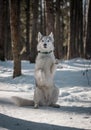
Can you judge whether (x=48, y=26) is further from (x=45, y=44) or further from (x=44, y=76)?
(x=44, y=76)

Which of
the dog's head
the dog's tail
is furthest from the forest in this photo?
the dog's head

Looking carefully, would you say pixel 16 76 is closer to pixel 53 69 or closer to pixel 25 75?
pixel 25 75

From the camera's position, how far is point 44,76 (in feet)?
30.8

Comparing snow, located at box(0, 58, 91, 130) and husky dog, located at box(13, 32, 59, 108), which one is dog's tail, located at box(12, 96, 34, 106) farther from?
snow, located at box(0, 58, 91, 130)

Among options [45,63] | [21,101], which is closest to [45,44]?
[45,63]

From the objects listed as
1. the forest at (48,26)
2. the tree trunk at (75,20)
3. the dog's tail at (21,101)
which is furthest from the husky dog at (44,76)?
the tree trunk at (75,20)

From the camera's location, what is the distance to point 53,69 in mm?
9492

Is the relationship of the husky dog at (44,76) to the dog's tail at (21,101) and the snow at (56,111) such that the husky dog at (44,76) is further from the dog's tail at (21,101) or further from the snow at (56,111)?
the snow at (56,111)

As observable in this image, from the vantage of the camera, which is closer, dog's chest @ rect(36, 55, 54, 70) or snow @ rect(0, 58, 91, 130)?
snow @ rect(0, 58, 91, 130)

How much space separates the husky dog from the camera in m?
9.41

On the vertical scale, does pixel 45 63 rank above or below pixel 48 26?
above

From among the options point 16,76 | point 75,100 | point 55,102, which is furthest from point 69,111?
point 16,76

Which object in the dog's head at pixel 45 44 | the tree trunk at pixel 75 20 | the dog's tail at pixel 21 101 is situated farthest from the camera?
the tree trunk at pixel 75 20

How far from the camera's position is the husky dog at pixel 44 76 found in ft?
30.9
